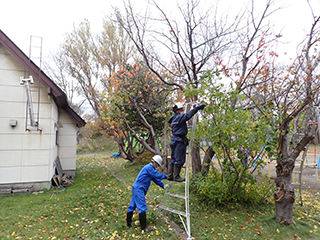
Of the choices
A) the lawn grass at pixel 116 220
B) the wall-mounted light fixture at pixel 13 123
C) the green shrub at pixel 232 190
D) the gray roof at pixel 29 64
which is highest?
the gray roof at pixel 29 64

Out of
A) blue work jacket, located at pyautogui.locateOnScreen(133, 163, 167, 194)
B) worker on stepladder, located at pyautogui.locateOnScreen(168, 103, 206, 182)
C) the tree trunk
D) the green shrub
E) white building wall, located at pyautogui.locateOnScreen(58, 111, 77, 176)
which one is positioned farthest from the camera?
white building wall, located at pyautogui.locateOnScreen(58, 111, 77, 176)

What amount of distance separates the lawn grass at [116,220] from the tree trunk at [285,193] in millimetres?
229

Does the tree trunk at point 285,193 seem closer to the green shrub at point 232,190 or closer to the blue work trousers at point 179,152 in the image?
the green shrub at point 232,190

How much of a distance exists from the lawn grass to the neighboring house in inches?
35.0

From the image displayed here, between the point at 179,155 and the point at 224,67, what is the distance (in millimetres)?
4471

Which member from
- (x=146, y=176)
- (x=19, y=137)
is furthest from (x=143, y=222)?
(x=19, y=137)

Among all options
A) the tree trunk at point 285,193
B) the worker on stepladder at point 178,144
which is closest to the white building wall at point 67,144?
the worker on stepladder at point 178,144

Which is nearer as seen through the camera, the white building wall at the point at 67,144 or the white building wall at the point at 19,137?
the white building wall at the point at 19,137

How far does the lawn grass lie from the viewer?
5.16m

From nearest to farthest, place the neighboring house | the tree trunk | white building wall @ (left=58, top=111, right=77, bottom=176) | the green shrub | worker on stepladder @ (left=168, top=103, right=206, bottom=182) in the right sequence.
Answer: worker on stepladder @ (left=168, top=103, right=206, bottom=182), the tree trunk, the green shrub, the neighboring house, white building wall @ (left=58, top=111, right=77, bottom=176)

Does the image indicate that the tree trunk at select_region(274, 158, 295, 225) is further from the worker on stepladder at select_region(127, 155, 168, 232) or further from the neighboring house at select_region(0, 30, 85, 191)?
the neighboring house at select_region(0, 30, 85, 191)

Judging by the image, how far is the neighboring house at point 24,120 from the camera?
833 centimetres

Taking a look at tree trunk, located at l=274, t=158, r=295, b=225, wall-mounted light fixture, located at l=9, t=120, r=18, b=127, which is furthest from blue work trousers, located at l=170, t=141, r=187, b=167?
wall-mounted light fixture, located at l=9, t=120, r=18, b=127

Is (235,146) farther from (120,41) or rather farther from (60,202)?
(120,41)
